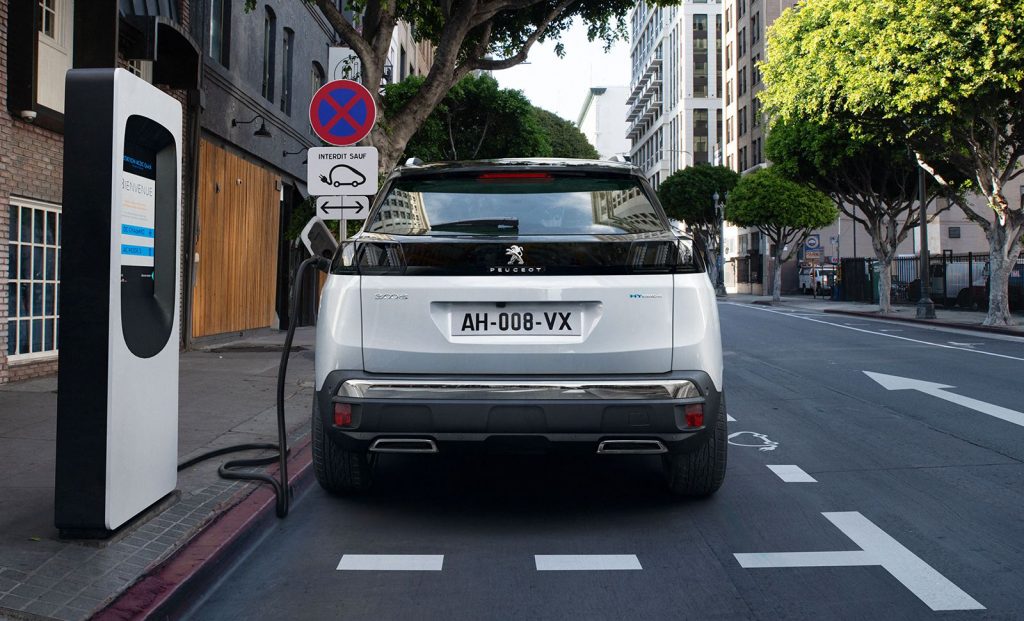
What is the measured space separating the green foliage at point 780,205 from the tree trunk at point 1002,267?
2275cm

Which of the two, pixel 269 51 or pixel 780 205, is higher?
pixel 269 51

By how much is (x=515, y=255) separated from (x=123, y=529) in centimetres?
207

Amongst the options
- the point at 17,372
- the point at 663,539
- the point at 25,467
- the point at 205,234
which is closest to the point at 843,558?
the point at 663,539

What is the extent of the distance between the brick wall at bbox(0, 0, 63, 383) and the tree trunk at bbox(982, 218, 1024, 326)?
20.9m

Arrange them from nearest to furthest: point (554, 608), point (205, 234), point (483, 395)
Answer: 1. point (554, 608)
2. point (483, 395)
3. point (205, 234)

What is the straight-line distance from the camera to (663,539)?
169 inches

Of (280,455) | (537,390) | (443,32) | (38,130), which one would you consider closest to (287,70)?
(443,32)

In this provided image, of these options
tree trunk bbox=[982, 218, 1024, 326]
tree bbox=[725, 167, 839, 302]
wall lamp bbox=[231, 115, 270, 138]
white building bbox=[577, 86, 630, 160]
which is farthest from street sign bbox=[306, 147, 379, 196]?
white building bbox=[577, 86, 630, 160]

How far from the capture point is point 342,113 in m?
8.43

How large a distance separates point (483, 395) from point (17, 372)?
7614 mm

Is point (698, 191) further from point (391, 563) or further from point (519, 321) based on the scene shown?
point (391, 563)

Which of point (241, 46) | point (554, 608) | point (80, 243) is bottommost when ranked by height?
point (554, 608)

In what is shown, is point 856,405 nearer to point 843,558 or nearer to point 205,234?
point 843,558

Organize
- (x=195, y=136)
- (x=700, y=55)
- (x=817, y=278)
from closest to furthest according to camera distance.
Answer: (x=195, y=136)
(x=817, y=278)
(x=700, y=55)
